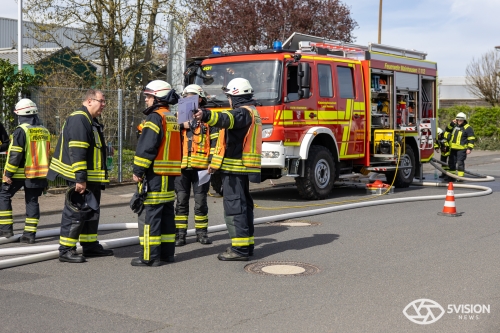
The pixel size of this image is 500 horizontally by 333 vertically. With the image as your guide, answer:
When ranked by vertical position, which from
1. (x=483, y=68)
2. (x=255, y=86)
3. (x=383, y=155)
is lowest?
(x=383, y=155)

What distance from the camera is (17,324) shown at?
4.86m

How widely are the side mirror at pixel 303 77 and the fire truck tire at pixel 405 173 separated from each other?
4.23 meters

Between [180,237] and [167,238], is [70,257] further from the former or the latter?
[180,237]

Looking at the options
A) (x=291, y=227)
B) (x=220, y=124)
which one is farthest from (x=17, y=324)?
(x=291, y=227)

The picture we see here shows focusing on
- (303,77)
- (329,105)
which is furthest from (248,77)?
(329,105)

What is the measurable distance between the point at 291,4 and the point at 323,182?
51.8 ft

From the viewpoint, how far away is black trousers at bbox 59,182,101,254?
23.2 feet

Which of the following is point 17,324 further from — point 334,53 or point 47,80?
point 47,80

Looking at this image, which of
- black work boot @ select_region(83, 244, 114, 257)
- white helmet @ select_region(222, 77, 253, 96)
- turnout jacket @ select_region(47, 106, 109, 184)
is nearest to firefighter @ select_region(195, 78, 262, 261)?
white helmet @ select_region(222, 77, 253, 96)

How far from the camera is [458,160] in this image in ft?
55.1

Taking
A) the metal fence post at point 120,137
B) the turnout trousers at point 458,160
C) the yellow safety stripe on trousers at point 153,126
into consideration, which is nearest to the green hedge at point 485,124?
the turnout trousers at point 458,160

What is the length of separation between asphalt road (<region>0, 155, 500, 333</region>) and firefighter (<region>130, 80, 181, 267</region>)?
0.90 feet

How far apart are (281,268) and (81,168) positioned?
231 cm

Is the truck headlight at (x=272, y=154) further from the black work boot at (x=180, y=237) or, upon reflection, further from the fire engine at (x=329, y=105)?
the black work boot at (x=180, y=237)
